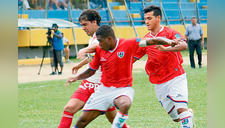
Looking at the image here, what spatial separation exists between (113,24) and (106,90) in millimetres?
25357

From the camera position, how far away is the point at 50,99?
37.8 feet

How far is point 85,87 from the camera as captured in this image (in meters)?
5.69

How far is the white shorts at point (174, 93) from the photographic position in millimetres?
5562

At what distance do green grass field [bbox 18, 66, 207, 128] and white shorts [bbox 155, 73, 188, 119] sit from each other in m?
1.48

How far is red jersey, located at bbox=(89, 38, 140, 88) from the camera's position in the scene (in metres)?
5.05

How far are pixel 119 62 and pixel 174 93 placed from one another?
44.8 inches

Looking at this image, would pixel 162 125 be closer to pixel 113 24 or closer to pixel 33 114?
pixel 33 114

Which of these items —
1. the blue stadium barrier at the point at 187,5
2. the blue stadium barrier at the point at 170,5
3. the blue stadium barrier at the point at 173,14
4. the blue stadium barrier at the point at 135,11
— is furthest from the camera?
the blue stadium barrier at the point at 187,5

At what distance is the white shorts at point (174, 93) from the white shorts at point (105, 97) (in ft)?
2.94

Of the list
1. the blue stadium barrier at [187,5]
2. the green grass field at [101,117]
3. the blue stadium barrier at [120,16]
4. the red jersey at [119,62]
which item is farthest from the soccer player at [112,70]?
the blue stadium barrier at [187,5]

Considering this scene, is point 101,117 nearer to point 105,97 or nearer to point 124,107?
point 105,97

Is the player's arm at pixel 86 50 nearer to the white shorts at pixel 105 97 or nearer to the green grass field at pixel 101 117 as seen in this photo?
the white shorts at pixel 105 97

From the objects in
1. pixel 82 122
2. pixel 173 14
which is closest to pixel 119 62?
A: pixel 82 122
